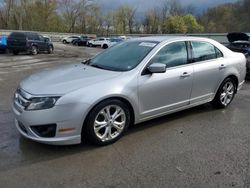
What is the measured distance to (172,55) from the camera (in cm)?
461

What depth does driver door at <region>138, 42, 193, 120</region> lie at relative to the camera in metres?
4.15

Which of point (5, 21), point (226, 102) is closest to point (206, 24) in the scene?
point (5, 21)

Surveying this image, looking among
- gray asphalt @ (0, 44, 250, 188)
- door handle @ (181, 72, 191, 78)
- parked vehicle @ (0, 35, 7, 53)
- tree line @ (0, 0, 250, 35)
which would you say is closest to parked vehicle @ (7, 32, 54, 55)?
parked vehicle @ (0, 35, 7, 53)

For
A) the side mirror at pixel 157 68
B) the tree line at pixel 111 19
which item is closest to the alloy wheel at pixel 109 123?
the side mirror at pixel 157 68

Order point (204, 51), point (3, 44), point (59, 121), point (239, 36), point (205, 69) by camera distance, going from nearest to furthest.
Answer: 1. point (59, 121)
2. point (205, 69)
3. point (204, 51)
4. point (239, 36)
5. point (3, 44)

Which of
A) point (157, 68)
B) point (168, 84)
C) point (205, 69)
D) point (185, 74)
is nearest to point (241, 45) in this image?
point (205, 69)

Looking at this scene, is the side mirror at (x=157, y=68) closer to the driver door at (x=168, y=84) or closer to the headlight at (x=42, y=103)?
the driver door at (x=168, y=84)

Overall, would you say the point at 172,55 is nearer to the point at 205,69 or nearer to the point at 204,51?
the point at 205,69

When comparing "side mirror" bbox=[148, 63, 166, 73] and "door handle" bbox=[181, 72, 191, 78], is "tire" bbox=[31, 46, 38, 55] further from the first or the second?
"side mirror" bbox=[148, 63, 166, 73]

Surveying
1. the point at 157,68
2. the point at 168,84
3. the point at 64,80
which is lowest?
the point at 168,84

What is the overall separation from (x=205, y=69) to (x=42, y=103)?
299cm

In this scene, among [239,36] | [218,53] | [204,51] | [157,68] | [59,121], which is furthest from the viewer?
[239,36]

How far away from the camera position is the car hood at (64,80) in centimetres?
355

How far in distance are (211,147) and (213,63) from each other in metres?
1.90
